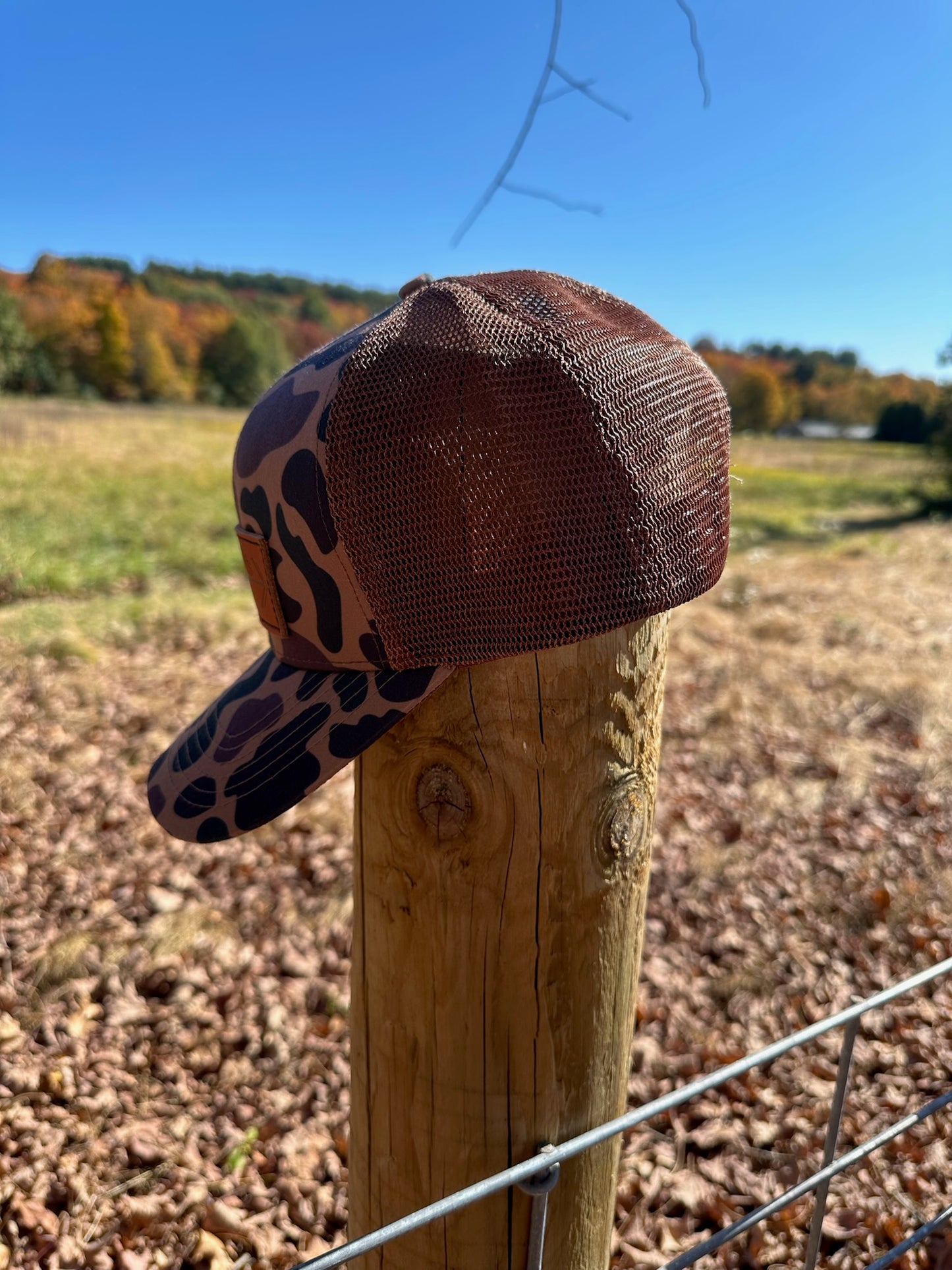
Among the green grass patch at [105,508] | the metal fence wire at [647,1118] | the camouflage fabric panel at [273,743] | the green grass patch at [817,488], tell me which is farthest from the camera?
the green grass patch at [817,488]

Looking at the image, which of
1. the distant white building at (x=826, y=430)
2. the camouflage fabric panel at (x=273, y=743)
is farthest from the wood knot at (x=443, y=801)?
the distant white building at (x=826, y=430)

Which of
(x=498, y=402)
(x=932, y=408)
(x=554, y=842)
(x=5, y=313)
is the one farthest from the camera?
(x=5, y=313)

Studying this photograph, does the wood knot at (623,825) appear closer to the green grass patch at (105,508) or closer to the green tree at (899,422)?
the green grass patch at (105,508)

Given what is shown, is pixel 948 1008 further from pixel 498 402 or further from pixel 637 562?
pixel 498 402

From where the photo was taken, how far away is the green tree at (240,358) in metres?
37.1

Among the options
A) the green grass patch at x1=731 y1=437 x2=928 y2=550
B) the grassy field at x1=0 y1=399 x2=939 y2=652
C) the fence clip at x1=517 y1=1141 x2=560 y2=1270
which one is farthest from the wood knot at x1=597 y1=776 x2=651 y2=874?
the green grass patch at x1=731 y1=437 x2=928 y2=550

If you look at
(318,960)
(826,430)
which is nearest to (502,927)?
(318,960)

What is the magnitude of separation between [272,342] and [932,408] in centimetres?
3092

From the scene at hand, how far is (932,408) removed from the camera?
18.5 meters

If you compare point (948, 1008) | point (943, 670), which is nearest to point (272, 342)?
point (943, 670)

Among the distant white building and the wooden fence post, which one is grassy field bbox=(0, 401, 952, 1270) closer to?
the wooden fence post

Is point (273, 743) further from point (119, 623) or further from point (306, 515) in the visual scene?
point (119, 623)

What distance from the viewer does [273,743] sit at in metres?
1.21

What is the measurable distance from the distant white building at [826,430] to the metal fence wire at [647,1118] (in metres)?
39.2
